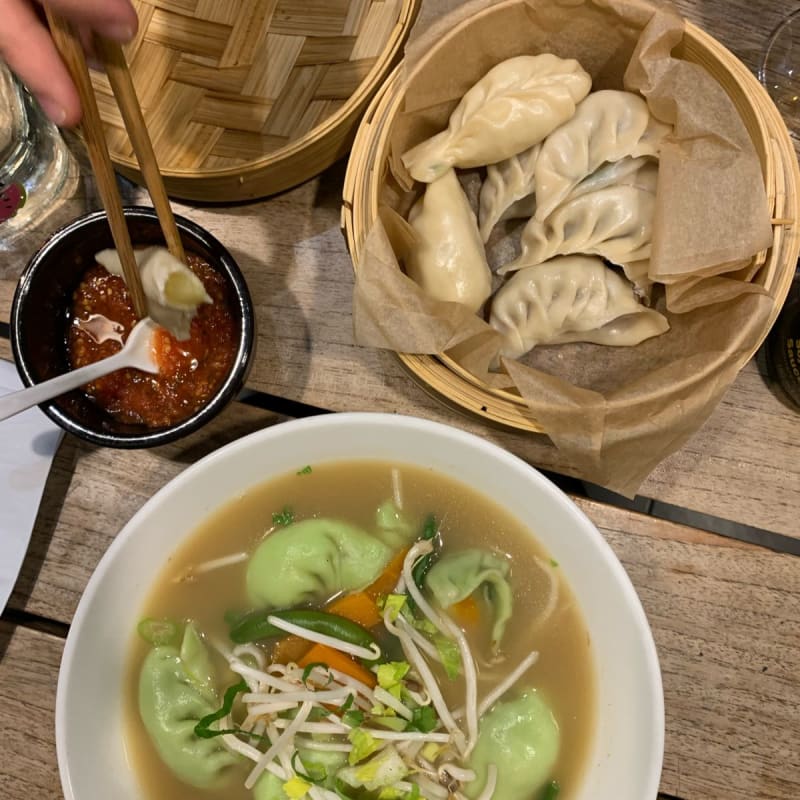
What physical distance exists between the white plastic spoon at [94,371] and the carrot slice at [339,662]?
1.51 feet

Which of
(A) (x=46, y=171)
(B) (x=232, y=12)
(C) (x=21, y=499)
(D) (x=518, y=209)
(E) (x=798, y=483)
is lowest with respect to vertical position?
(E) (x=798, y=483)

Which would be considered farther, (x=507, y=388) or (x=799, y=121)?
(x=799, y=121)

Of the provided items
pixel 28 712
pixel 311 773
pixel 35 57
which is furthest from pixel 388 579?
pixel 35 57

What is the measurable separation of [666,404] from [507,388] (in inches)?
8.3

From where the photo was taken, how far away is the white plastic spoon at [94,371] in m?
0.92

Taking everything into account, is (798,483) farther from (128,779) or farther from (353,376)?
(128,779)

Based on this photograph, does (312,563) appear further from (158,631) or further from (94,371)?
(94,371)

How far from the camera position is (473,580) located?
3.51ft

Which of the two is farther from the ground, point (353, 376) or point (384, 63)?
point (384, 63)

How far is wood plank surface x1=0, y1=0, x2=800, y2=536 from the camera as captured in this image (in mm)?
1135

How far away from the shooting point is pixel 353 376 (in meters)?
1.17

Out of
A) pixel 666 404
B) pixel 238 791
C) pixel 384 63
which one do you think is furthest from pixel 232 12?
pixel 238 791

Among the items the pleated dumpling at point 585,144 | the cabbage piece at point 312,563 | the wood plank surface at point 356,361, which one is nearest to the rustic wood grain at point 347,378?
the wood plank surface at point 356,361

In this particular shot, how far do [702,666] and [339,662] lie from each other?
538 mm
